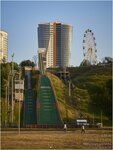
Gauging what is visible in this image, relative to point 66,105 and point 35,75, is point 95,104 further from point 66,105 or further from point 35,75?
point 35,75

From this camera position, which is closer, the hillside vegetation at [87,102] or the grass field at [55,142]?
the grass field at [55,142]

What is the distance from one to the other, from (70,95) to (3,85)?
1235 centimetres

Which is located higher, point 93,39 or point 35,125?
point 93,39

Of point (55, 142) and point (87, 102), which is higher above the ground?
point (55, 142)

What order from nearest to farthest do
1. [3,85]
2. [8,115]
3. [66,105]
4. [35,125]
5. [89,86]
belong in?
[35,125], [8,115], [66,105], [3,85], [89,86]

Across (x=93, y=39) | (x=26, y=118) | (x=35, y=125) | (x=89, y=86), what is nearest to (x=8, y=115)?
(x=26, y=118)

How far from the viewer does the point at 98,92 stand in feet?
285

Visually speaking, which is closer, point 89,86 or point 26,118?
point 26,118

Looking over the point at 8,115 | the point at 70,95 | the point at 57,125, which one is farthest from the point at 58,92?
the point at 57,125

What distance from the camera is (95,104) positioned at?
8269 centimetres

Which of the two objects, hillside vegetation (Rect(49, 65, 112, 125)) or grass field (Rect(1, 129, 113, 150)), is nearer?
grass field (Rect(1, 129, 113, 150))

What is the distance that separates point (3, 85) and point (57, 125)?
24.8 meters

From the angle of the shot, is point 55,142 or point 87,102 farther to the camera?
point 87,102

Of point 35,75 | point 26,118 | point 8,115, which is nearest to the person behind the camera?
point 26,118
